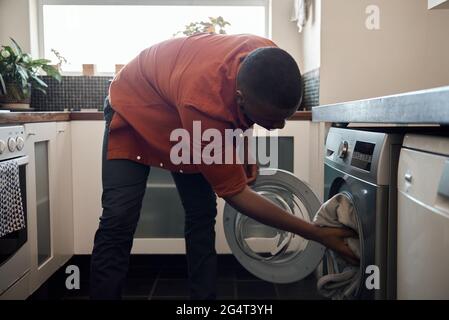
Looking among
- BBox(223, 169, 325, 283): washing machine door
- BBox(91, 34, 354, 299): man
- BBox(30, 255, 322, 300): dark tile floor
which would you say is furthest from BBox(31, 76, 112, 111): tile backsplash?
BBox(223, 169, 325, 283): washing machine door

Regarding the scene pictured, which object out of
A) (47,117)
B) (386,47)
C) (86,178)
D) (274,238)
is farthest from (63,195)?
(386,47)

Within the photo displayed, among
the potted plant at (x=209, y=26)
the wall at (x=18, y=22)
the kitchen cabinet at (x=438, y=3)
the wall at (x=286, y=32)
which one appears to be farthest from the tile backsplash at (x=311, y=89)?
the wall at (x=18, y=22)

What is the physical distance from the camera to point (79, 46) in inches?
115

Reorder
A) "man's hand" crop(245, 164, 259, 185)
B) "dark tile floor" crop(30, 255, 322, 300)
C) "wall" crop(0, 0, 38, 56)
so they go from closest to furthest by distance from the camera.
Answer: "man's hand" crop(245, 164, 259, 185)
"dark tile floor" crop(30, 255, 322, 300)
"wall" crop(0, 0, 38, 56)

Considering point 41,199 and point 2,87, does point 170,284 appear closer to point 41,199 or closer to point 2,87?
point 41,199

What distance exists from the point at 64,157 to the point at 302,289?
122 centimetres

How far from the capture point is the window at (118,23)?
2.86 meters

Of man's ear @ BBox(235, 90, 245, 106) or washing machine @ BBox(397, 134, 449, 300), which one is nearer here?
washing machine @ BBox(397, 134, 449, 300)

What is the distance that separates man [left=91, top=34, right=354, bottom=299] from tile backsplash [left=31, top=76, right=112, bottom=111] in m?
1.42

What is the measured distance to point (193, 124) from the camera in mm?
984

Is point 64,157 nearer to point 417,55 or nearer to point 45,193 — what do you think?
point 45,193

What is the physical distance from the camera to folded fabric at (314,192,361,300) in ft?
3.97

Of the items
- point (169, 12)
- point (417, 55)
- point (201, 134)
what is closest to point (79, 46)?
point (169, 12)

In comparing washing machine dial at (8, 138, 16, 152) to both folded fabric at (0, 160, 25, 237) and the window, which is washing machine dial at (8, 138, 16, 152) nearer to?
folded fabric at (0, 160, 25, 237)
